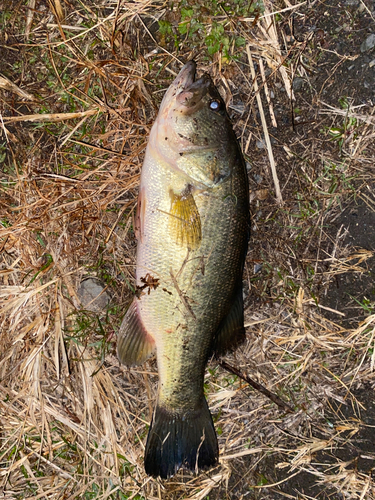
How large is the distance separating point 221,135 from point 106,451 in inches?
103

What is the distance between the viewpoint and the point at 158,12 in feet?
9.07

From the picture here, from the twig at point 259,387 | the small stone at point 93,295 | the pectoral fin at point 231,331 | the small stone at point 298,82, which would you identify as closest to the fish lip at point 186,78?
the small stone at point 298,82

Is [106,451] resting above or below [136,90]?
below

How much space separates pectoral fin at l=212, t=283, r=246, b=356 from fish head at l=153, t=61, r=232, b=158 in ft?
3.43

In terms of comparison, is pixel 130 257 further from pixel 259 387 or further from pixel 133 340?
pixel 259 387

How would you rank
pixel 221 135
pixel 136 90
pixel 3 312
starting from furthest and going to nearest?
pixel 3 312
pixel 136 90
pixel 221 135

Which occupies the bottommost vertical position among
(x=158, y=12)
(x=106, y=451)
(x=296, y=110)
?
(x=106, y=451)

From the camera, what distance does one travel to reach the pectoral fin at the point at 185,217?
7.28 ft

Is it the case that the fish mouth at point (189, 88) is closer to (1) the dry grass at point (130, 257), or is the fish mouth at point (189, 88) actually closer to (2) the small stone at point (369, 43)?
(1) the dry grass at point (130, 257)

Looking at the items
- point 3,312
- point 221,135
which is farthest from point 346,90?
point 3,312

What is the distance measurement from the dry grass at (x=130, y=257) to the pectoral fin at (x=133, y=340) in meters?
0.42

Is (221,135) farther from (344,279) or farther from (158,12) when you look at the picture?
(344,279)

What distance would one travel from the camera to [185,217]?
7.27 ft

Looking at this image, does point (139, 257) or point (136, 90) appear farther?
point (136, 90)
